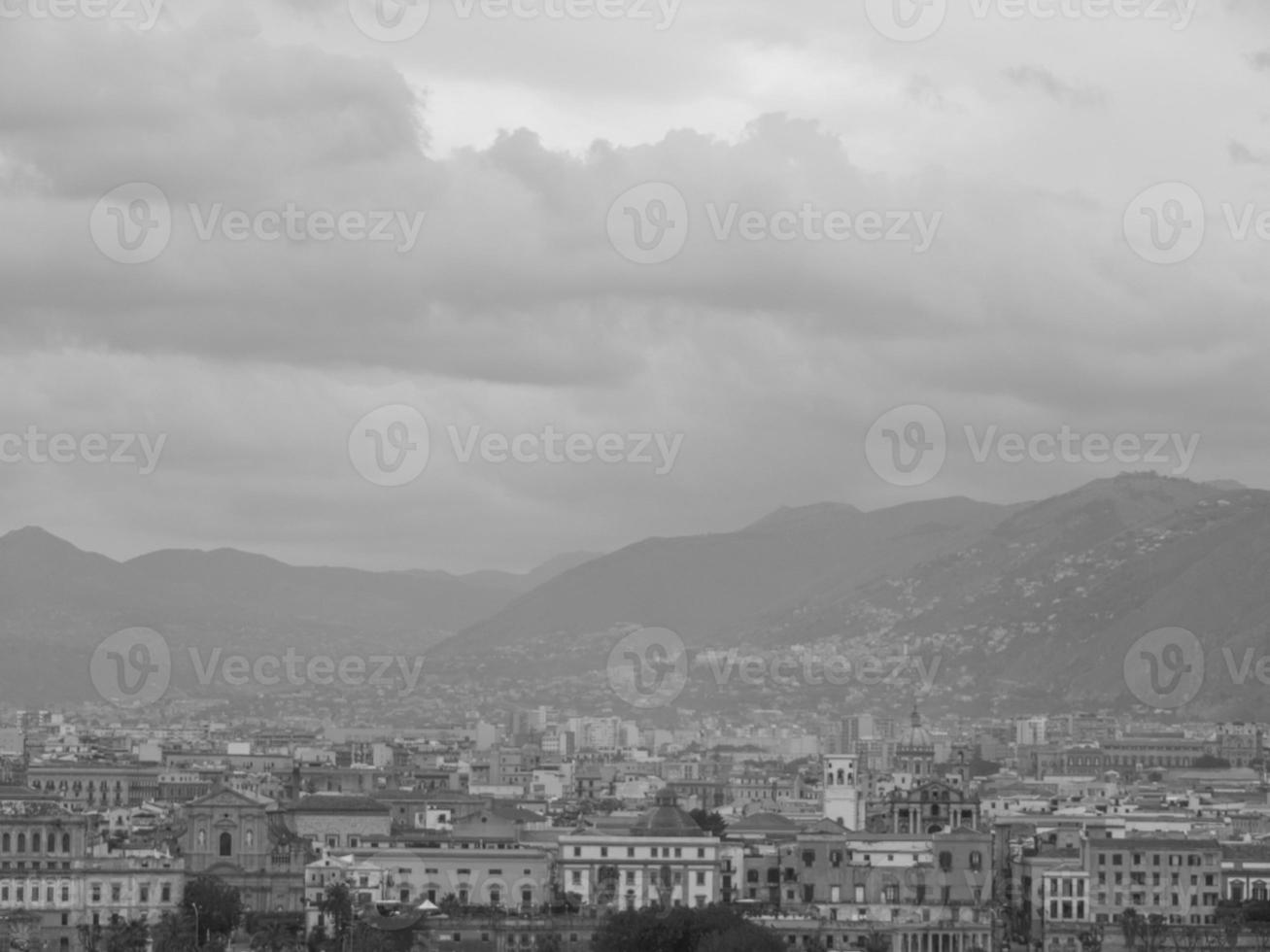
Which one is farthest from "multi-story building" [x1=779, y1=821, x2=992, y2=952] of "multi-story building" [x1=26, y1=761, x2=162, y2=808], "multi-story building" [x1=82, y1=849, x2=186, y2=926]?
"multi-story building" [x1=26, y1=761, x2=162, y2=808]

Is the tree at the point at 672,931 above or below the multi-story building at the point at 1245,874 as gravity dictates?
below

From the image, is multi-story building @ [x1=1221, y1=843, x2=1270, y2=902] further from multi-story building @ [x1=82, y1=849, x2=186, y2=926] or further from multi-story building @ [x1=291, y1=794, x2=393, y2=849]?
multi-story building @ [x1=82, y1=849, x2=186, y2=926]

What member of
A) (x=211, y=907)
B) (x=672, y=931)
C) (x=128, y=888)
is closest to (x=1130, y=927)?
(x=672, y=931)

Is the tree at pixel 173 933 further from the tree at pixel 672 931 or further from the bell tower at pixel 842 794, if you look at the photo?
the bell tower at pixel 842 794

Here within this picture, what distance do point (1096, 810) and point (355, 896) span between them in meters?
43.4

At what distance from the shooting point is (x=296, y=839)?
447ft

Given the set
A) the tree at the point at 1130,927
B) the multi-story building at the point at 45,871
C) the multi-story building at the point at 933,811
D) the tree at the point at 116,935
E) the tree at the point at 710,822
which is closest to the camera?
the tree at the point at 116,935

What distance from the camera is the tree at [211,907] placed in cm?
11825

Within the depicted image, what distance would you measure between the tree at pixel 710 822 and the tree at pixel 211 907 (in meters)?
21.1

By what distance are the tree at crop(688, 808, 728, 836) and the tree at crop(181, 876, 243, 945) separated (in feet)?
69.2

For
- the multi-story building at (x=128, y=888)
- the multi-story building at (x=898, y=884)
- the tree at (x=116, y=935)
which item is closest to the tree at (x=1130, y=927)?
the multi-story building at (x=898, y=884)

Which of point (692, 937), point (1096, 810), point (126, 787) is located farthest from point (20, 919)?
point (126, 787)

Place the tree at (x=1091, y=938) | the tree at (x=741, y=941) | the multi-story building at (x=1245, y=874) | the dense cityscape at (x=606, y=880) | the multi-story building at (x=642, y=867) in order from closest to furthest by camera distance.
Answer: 1. the tree at (x=741, y=941)
2. the dense cityscape at (x=606, y=880)
3. the tree at (x=1091, y=938)
4. the multi-story building at (x=642, y=867)
5. the multi-story building at (x=1245, y=874)

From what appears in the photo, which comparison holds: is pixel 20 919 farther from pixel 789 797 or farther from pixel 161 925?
pixel 789 797
